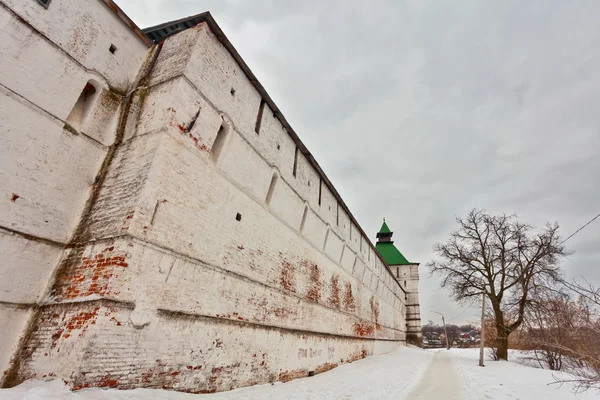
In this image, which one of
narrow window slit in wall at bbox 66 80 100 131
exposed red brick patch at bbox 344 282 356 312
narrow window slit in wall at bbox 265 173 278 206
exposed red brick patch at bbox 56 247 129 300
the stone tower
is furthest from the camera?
the stone tower

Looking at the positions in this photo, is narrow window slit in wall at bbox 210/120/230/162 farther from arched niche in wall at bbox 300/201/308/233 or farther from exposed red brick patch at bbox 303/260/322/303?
exposed red brick patch at bbox 303/260/322/303

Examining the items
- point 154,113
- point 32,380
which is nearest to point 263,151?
point 154,113

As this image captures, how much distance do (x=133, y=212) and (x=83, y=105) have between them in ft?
10.2

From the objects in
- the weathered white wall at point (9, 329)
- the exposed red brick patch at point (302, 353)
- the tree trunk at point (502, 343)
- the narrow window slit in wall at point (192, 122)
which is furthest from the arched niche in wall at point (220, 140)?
the tree trunk at point (502, 343)

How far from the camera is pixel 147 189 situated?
17.4 ft

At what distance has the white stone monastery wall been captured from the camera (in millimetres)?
4578

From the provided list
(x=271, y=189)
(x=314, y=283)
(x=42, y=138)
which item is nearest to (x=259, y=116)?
(x=271, y=189)

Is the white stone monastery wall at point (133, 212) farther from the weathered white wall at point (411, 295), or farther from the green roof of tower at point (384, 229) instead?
the green roof of tower at point (384, 229)

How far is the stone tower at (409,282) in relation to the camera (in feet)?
117

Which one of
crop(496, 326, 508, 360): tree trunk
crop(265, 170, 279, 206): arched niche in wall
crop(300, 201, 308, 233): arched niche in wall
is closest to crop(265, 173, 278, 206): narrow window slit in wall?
crop(265, 170, 279, 206): arched niche in wall

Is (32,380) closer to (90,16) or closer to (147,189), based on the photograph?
(147,189)

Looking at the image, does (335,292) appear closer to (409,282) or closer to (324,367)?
(324,367)

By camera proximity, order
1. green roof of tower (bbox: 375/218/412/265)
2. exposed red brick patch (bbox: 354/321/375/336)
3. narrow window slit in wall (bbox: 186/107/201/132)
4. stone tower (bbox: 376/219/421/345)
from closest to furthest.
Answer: narrow window slit in wall (bbox: 186/107/201/132)
exposed red brick patch (bbox: 354/321/375/336)
stone tower (bbox: 376/219/421/345)
green roof of tower (bbox: 375/218/412/265)

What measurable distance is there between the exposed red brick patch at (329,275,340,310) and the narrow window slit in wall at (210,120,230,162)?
840 cm
